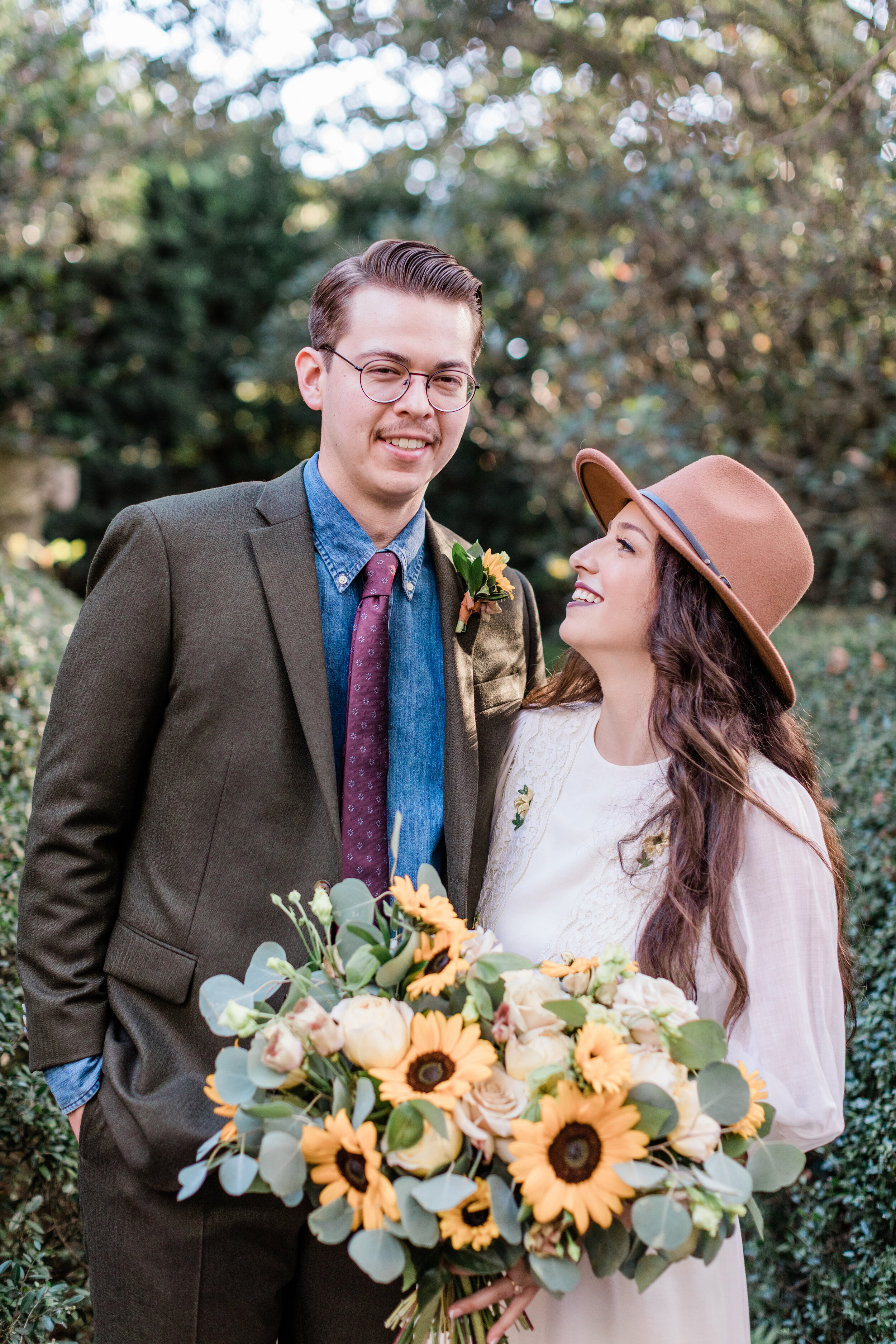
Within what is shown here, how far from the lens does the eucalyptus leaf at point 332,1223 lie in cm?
136

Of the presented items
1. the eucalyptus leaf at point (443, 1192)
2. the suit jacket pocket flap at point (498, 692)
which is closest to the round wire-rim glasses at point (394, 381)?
the suit jacket pocket flap at point (498, 692)

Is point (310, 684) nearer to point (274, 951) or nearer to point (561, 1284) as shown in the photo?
point (274, 951)

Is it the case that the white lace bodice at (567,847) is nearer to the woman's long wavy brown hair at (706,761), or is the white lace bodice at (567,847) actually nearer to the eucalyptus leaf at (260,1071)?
the woman's long wavy brown hair at (706,761)

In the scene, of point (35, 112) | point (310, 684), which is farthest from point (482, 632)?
point (35, 112)

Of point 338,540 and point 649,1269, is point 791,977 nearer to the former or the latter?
point 649,1269

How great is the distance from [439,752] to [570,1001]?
0.78 metres

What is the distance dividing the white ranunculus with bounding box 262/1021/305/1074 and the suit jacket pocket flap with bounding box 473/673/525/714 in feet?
3.30

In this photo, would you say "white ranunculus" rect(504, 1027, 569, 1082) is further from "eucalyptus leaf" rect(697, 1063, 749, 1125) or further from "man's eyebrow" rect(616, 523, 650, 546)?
"man's eyebrow" rect(616, 523, 650, 546)

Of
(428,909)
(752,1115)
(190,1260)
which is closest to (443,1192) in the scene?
(428,909)

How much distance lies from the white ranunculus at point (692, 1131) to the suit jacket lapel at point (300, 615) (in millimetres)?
758

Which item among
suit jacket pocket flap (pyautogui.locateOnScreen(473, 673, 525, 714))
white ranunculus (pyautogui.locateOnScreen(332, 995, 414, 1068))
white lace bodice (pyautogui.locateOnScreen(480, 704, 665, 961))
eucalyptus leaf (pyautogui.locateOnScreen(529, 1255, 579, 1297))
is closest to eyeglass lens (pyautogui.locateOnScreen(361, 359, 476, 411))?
suit jacket pocket flap (pyautogui.locateOnScreen(473, 673, 525, 714))

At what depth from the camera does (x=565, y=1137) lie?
1.35 m

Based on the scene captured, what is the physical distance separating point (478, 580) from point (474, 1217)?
4.04ft

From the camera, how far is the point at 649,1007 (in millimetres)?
1485
